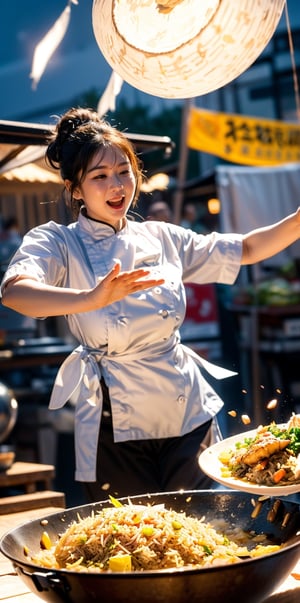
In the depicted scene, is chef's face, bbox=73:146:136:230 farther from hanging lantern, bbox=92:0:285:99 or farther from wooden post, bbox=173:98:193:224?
wooden post, bbox=173:98:193:224

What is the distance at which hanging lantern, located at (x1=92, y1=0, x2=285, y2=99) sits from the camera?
89.4 inches

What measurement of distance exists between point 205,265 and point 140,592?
70.1 inches

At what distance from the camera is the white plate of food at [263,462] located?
1.95 meters

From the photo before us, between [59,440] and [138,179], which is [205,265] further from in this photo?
[59,440]

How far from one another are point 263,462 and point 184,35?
1138 millimetres

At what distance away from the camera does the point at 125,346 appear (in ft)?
9.36

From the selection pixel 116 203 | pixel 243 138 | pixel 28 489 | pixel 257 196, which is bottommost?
pixel 28 489

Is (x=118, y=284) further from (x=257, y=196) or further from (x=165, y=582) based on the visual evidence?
(x=257, y=196)

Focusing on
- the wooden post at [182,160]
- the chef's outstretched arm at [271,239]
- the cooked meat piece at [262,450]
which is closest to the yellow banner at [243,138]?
the wooden post at [182,160]

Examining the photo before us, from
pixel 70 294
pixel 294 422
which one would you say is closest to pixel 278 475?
pixel 294 422

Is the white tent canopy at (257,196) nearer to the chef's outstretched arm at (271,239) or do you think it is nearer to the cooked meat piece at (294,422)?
the chef's outstretched arm at (271,239)

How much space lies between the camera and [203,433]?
118 inches

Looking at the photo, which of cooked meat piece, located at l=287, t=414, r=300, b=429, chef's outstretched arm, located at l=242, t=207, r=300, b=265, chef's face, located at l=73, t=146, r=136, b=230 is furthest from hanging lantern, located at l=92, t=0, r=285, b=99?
cooked meat piece, located at l=287, t=414, r=300, b=429

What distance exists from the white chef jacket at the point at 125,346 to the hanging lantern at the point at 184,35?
2.20ft
